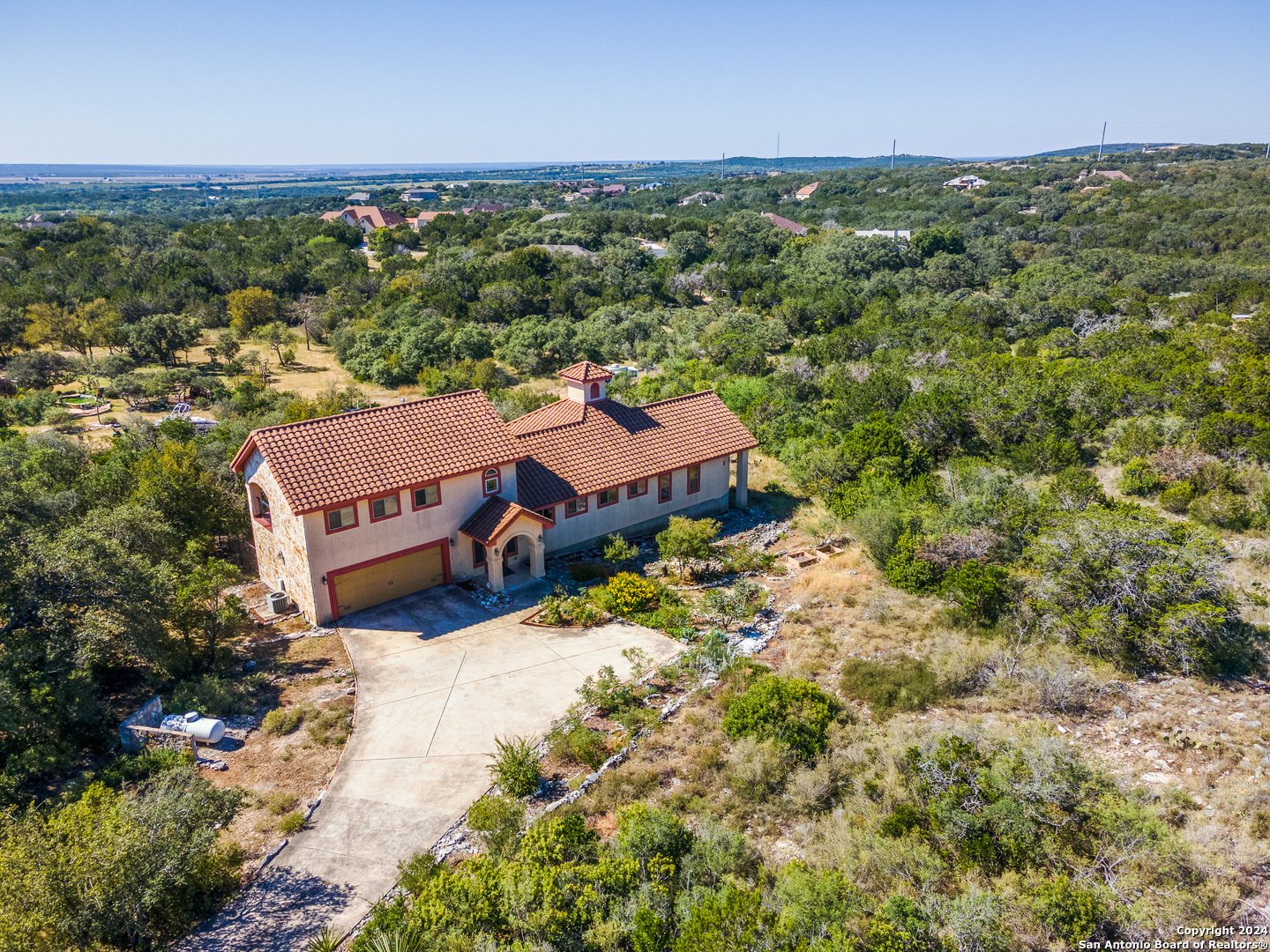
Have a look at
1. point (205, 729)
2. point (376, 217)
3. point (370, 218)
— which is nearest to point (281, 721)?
point (205, 729)

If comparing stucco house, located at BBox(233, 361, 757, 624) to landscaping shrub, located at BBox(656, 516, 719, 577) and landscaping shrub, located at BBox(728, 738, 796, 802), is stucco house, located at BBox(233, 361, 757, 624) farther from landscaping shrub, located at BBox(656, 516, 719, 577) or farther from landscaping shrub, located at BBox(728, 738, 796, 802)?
landscaping shrub, located at BBox(728, 738, 796, 802)

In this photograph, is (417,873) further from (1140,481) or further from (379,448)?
(1140,481)

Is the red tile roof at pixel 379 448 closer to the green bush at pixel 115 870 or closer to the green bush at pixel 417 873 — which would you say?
the green bush at pixel 115 870

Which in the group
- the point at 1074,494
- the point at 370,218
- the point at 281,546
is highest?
the point at 370,218

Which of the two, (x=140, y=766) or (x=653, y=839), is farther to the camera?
(x=140, y=766)

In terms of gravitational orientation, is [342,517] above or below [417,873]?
above

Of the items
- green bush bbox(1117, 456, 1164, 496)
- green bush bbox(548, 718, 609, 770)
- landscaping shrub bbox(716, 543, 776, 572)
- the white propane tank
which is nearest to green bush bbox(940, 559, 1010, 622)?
landscaping shrub bbox(716, 543, 776, 572)

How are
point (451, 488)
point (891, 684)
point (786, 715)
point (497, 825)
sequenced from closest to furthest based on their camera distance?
point (497, 825) → point (786, 715) → point (891, 684) → point (451, 488)

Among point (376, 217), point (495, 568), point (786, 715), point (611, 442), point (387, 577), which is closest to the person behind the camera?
point (786, 715)
